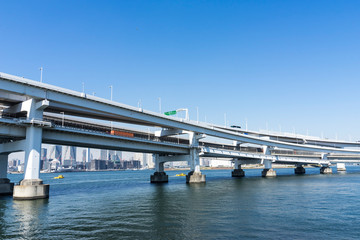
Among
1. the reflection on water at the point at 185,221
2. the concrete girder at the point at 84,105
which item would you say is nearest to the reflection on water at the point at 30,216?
the reflection on water at the point at 185,221

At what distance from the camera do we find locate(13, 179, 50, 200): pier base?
4344 centimetres

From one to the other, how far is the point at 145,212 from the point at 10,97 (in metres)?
31.6

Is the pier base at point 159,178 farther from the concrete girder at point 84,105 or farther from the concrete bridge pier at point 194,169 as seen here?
the concrete girder at point 84,105

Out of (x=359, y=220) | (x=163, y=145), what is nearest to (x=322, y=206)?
(x=359, y=220)

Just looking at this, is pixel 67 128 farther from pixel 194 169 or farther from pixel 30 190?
pixel 194 169

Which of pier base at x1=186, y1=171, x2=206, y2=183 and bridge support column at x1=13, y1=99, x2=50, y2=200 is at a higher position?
bridge support column at x1=13, y1=99, x2=50, y2=200

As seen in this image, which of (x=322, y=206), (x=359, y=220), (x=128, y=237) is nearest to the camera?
(x=128, y=237)

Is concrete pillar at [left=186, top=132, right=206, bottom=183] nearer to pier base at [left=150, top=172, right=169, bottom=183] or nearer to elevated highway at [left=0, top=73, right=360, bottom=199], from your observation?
elevated highway at [left=0, top=73, right=360, bottom=199]

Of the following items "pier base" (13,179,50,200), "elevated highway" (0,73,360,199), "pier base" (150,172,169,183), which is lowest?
"pier base" (150,172,169,183)

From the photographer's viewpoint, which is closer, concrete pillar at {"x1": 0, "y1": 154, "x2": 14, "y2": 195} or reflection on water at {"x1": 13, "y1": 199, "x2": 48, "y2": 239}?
reflection on water at {"x1": 13, "y1": 199, "x2": 48, "y2": 239}

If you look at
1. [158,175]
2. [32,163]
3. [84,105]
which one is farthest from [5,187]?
[158,175]

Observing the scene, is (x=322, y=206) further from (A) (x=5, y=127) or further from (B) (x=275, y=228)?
(A) (x=5, y=127)

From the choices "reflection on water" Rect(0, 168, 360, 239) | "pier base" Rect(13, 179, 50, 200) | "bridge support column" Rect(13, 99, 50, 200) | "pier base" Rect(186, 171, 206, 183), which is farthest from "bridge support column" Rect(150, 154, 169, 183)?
"reflection on water" Rect(0, 168, 360, 239)

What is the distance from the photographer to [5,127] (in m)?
45.3
